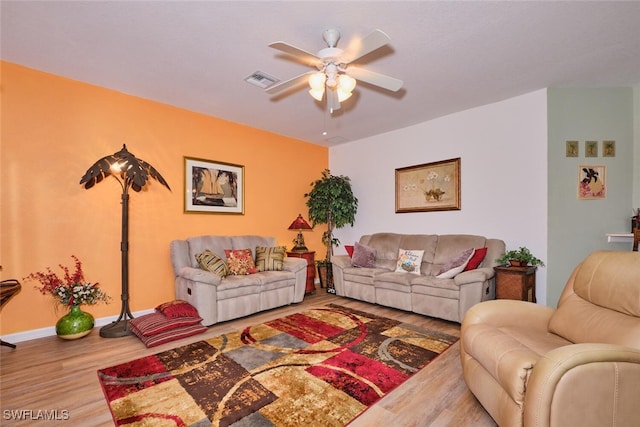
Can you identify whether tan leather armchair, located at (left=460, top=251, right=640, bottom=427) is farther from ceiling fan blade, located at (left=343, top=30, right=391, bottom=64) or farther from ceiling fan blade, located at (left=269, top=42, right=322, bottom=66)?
ceiling fan blade, located at (left=269, top=42, right=322, bottom=66)

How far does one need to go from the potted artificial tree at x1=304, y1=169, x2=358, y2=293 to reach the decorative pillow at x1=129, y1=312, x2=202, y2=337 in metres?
2.55

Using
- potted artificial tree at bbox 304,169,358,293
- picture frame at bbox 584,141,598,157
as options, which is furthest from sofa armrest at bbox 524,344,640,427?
potted artificial tree at bbox 304,169,358,293

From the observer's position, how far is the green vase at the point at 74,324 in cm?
294

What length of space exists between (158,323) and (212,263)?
879mm

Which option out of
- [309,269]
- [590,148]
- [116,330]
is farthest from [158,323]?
[590,148]

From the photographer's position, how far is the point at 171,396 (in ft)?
6.56

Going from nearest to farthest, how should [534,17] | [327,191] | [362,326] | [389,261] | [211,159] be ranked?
[534,17]
[362,326]
[211,159]
[389,261]
[327,191]

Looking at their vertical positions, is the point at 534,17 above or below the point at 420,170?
above

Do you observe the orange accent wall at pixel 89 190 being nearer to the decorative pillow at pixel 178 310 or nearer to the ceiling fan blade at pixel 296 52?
the decorative pillow at pixel 178 310

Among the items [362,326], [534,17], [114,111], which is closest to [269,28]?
[534,17]

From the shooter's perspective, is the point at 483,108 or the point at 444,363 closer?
the point at 444,363

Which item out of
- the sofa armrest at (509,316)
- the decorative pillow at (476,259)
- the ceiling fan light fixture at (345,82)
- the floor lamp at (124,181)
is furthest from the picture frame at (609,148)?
the floor lamp at (124,181)

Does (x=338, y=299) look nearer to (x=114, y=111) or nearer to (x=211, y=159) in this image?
(x=211, y=159)

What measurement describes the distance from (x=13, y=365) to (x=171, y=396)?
166cm
